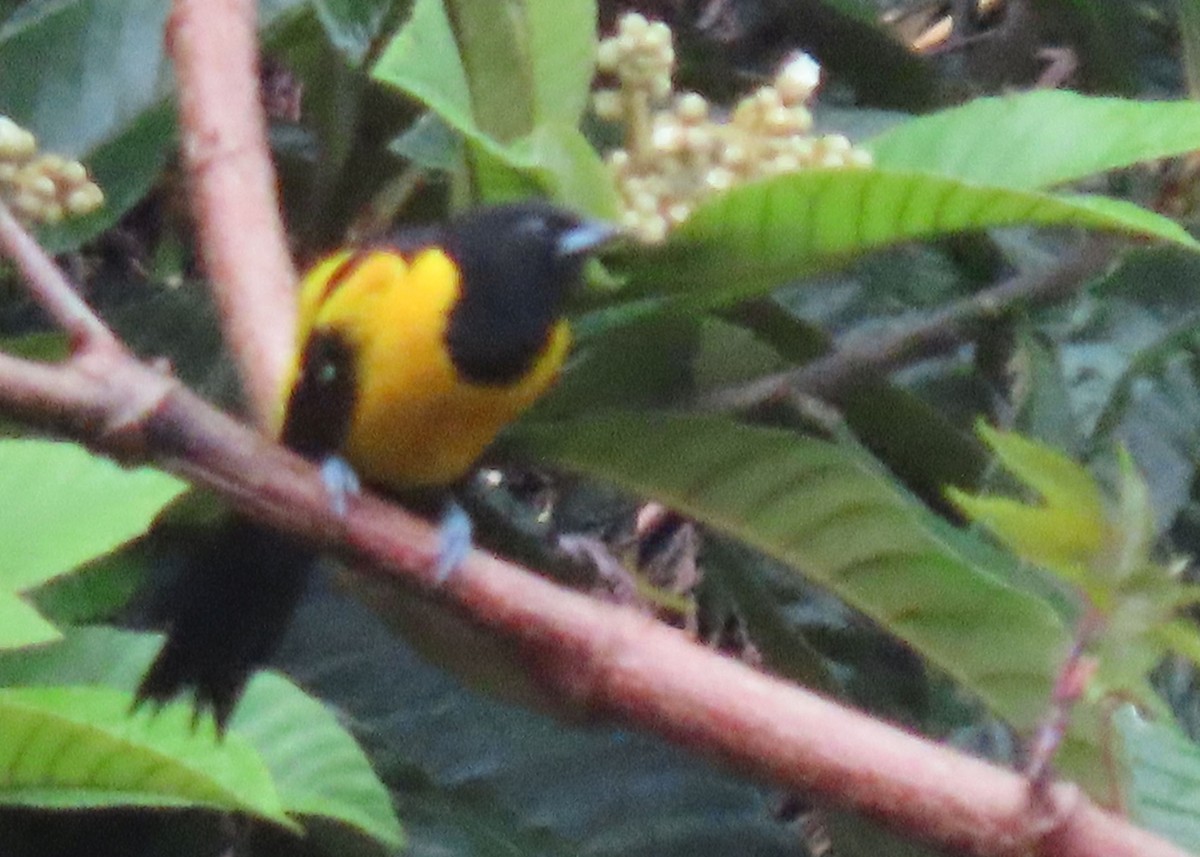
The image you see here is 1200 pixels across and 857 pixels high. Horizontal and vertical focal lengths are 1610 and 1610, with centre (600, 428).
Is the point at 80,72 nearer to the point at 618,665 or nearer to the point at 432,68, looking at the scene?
the point at 432,68

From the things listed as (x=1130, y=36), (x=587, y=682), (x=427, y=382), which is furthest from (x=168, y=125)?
(x=1130, y=36)

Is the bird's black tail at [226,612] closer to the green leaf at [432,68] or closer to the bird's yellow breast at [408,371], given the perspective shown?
the bird's yellow breast at [408,371]

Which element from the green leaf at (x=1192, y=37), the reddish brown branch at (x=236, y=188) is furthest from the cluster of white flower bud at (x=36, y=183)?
the green leaf at (x=1192, y=37)

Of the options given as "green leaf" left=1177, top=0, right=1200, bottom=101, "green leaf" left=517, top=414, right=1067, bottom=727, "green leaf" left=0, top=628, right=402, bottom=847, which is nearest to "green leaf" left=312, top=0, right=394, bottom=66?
"green leaf" left=517, top=414, right=1067, bottom=727

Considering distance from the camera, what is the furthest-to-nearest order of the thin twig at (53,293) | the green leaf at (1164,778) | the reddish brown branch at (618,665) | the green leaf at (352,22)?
the green leaf at (352,22) → the green leaf at (1164,778) → the thin twig at (53,293) → the reddish brown branch at (618,665)

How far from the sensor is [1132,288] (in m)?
1.13

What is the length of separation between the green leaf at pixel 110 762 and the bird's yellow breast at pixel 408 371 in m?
0.30

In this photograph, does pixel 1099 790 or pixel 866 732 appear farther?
pixel 1099 790

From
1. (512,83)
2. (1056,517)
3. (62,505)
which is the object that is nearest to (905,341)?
(512,83)

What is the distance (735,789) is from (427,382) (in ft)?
1.16

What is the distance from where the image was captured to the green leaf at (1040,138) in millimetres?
852

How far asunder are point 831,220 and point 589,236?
172mm

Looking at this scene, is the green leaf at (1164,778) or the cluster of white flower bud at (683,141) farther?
the cluster of white flower bud at (683,141)

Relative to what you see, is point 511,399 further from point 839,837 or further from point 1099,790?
point 1099,790
